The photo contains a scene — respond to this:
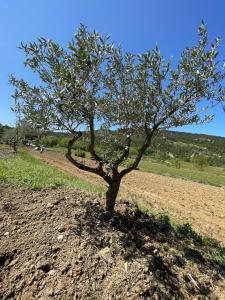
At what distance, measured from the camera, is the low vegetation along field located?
6980 millimetres

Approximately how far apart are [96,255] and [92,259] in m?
0.18

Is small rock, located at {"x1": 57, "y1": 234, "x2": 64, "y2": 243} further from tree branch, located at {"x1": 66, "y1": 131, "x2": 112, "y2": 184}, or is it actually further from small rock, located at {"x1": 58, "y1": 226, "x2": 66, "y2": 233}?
tree branch, located at {"x1": 66, "y1": 131, "x2": 112, "y2": 184}

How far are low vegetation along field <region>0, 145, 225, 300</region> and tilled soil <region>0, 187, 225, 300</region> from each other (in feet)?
0.06

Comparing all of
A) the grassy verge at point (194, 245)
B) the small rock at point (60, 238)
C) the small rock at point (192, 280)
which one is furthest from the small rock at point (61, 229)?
the small rock at point (192, 280)

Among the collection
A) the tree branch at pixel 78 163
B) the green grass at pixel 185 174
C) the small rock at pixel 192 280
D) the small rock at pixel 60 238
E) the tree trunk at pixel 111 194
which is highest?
the tree branch at pixel 78 163

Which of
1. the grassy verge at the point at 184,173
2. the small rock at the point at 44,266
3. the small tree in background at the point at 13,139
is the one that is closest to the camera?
the small rock at the point at 44,266

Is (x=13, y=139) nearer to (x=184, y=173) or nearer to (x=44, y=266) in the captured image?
(x=184, y=173)

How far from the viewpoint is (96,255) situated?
25.8ft

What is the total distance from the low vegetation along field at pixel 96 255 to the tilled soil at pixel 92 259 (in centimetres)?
2

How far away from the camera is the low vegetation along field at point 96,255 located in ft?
22.9

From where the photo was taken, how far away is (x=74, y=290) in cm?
679

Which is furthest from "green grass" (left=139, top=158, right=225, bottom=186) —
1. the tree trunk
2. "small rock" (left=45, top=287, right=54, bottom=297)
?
"small rock" (left=45, top=287, right=54, bottom=297)

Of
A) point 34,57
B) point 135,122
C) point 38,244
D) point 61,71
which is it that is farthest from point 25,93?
point 38,244

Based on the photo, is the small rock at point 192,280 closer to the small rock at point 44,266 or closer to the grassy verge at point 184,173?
the small rock at point 44,266
